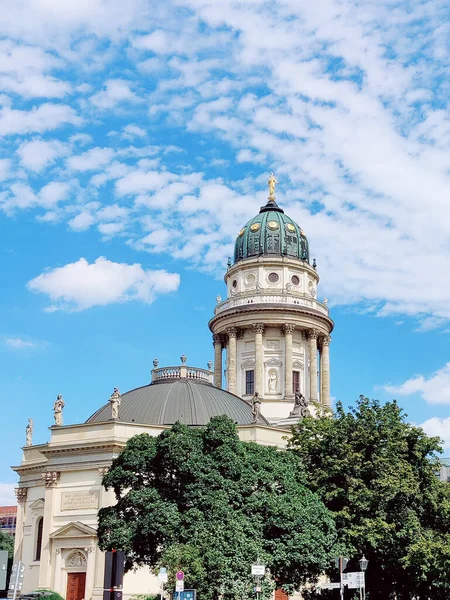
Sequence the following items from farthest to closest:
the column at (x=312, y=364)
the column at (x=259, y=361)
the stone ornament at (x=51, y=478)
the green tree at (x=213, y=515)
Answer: the column at (x=312, y=364) → the column at (x=259, y=361) → the stone ornament at (x=51, y=478) → the green tree at (x=213, y=515)

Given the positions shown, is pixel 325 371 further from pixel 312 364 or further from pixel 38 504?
pixel 38 504

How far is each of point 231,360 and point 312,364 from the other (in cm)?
722

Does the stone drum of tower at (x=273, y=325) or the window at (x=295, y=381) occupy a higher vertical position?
the stone drum of tower at (x=273, y=325)

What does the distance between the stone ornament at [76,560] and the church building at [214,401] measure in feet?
0.20

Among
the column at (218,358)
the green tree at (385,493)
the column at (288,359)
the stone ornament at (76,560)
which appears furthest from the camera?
the column at (218,358)

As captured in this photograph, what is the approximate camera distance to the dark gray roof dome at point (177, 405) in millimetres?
56375

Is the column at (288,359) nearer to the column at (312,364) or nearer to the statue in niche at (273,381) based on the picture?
the statue in niche at (273,381)

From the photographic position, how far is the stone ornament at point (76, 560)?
51469 mm

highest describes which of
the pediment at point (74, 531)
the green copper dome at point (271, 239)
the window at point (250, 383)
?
the green copper dome at point (271, 239)

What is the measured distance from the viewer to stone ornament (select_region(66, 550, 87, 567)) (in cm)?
5147

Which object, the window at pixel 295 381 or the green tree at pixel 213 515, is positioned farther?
the window at pixel 295 381

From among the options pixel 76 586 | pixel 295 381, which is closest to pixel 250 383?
pixel 295 381

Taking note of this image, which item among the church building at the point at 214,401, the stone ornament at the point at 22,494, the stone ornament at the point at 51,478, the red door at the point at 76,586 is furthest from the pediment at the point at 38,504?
the red door at the point at 76,586

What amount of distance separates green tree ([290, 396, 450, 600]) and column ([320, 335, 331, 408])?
26.9 m
